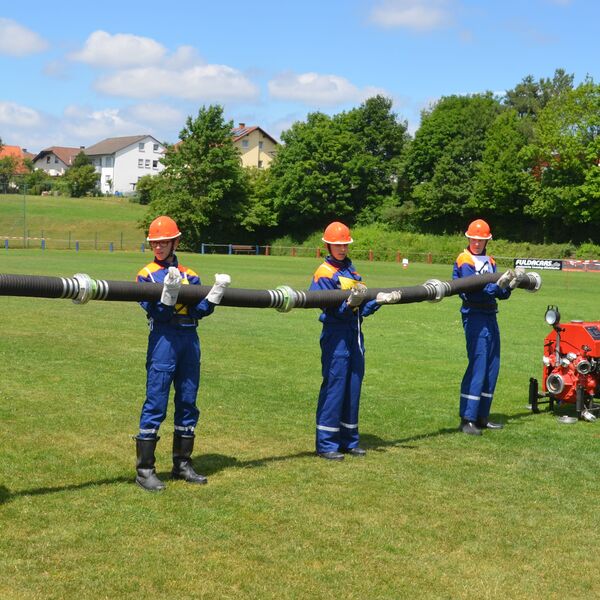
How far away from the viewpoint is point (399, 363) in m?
15.2

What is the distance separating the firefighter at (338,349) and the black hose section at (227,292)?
0.79ft

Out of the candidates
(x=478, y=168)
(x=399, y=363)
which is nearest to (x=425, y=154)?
(x=478, y=168)

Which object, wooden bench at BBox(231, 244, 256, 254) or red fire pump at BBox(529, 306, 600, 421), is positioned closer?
red fire pump at BBox(529, 306, 600, 421)

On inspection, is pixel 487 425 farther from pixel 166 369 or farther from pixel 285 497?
pixel 166 369

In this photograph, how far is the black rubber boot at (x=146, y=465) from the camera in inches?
286

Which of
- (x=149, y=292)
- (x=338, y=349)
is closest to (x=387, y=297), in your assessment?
(x=338, y=349)

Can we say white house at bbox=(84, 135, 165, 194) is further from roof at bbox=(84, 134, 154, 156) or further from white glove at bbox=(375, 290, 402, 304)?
white glove at bbox=(375, 290, 402, 304)

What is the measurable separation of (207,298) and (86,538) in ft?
7.45

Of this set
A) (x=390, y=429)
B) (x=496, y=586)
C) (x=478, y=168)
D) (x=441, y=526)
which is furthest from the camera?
(x=478, y=168)

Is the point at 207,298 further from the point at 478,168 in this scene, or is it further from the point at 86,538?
the point at 478,168

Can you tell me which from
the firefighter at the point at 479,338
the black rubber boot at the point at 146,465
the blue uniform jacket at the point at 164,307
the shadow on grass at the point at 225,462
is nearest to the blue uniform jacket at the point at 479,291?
the firefighter at the point at 479,338

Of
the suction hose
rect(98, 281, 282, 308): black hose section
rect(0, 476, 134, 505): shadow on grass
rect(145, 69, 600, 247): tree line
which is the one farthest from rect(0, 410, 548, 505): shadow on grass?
rect(145, 69, 600, 247): tree line

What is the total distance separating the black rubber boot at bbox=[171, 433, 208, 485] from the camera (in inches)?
297

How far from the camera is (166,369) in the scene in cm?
724
